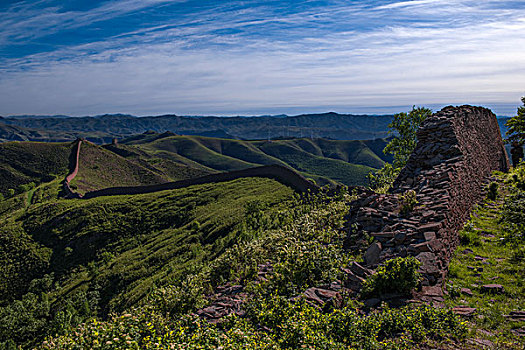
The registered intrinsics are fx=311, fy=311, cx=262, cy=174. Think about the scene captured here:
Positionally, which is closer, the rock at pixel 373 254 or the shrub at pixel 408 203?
the rock at pixel 373 254

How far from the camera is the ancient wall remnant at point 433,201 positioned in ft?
29.7

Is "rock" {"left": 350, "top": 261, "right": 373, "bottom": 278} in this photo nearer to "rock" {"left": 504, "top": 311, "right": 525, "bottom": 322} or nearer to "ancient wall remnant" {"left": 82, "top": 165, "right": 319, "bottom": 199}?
"rock" {"left": 504, "top": 311, "right": 525, "bottom": 322}

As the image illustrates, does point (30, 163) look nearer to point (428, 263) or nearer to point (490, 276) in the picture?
point (428, 263)

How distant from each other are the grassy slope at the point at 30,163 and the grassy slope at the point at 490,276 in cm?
8582

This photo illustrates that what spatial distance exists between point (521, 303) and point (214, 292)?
9353 millimetres

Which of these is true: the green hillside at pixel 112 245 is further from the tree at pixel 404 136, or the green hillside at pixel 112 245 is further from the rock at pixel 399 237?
the rock at pixel 399 237

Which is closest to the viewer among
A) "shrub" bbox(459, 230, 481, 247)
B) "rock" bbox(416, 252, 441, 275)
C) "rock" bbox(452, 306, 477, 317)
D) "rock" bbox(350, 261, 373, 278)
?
"rock" bbox(452, 306, 477, 317)

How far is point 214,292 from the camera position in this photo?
12.0 metres

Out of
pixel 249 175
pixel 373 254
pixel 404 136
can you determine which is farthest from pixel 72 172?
pixel 373 254

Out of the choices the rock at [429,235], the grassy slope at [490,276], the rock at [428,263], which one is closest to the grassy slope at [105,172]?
the rock at [429,235]

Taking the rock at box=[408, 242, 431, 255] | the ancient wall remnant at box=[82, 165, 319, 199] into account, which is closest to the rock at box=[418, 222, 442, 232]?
the rock at box=[408, 242, 431, 255]

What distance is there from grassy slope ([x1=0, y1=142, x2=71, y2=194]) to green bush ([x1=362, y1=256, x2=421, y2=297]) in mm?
85216

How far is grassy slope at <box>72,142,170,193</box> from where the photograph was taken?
233ft

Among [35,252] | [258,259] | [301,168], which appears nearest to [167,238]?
[35,252]
